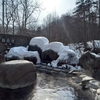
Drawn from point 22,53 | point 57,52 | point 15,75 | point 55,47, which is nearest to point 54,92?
point 15,75

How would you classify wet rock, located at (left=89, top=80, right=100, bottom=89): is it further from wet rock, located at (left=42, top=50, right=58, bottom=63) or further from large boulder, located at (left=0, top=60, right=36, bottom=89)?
wet rock, located at (left=42, top=50, right=58, bottom=63)

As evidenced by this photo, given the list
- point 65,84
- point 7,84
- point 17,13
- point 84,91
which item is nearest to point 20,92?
point 7,84

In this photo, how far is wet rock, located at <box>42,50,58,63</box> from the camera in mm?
7305

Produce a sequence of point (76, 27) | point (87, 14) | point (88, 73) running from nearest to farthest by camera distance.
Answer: point (88, 73) < point (76, 27) < point (87, 14)

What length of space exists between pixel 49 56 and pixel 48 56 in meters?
0.08

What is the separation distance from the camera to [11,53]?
8320 millimetres

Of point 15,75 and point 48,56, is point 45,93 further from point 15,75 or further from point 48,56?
point 48,56

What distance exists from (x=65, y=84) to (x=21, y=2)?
1544cm

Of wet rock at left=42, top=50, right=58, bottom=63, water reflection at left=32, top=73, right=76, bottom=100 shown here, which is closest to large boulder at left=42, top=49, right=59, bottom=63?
wet rock at left=42, top=50, right=58, bottom=63

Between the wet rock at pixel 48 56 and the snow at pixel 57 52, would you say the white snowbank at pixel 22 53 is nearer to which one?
the snow at pixel 57 52

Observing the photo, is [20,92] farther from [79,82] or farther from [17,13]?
[17,13]

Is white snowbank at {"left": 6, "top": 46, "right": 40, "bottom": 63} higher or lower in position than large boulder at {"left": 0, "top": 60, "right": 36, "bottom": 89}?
higher

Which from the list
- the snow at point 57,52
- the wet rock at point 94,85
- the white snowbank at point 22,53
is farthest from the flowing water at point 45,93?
the white snowbank at point 22,53

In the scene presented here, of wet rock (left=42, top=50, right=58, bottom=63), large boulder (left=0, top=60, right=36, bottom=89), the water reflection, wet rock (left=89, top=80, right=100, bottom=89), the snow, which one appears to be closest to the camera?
the water reflection
